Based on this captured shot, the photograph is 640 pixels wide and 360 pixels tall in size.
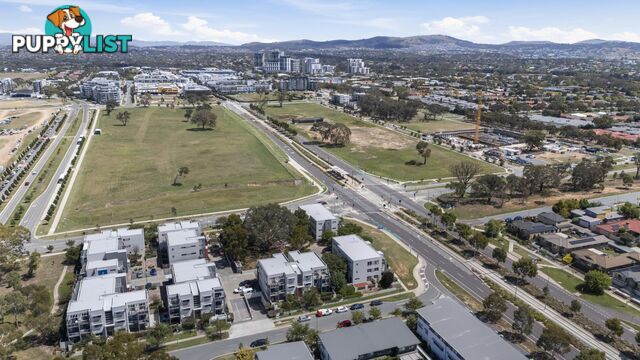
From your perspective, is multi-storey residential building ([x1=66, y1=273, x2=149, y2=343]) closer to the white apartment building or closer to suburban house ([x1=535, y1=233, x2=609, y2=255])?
the white apartment building

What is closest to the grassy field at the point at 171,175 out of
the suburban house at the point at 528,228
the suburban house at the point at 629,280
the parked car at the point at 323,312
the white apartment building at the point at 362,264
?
the white apartment building at the point at 362,264

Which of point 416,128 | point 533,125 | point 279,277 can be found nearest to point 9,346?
point 279,277

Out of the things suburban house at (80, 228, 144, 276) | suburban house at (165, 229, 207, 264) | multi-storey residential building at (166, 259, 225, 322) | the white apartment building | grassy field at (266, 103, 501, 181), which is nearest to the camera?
multi-storey residential building at (166, 259, 225, 322)

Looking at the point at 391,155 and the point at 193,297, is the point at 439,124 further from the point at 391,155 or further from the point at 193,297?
the point at 193,297

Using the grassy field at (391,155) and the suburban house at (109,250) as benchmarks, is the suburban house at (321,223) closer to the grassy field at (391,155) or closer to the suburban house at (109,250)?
the suburban house at (109,250)

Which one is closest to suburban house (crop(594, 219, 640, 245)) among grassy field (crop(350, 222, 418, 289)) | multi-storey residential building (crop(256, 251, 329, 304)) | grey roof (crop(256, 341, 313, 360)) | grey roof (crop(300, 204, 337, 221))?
grassy field (crop(350, 222, 418, 289))

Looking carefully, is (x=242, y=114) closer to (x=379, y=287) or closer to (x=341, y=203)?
(x=341, y=203)
